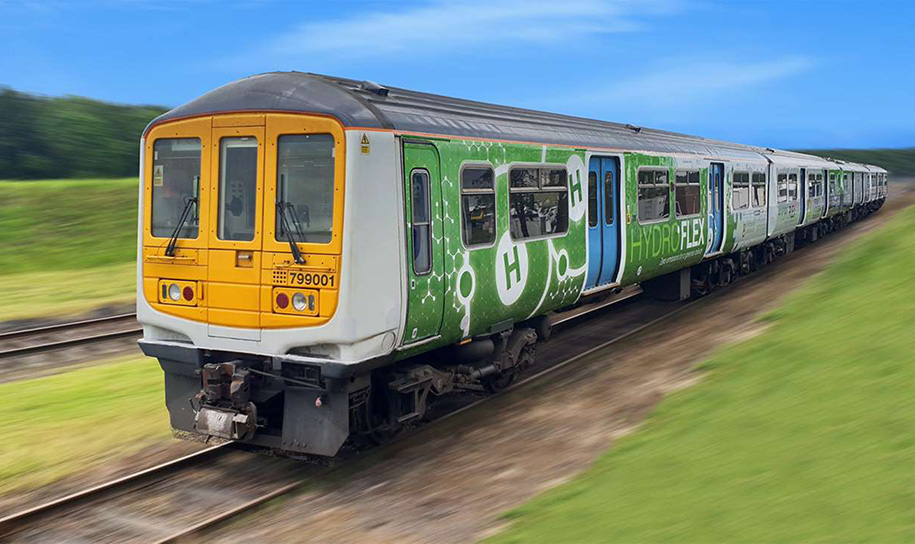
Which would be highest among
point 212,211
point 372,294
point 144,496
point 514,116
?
point 514,116

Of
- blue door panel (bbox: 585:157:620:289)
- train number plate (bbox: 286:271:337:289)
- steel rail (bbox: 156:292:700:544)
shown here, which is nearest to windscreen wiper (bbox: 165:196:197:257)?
train number plate (bbox: 286:271:337:289)

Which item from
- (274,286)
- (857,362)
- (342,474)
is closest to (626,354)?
(857,362)

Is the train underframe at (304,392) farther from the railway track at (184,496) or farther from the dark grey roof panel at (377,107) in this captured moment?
the dark grey roof panel at (377,107)

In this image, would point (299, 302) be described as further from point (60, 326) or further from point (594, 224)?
point (60, 326)

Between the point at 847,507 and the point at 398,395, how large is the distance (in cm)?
443

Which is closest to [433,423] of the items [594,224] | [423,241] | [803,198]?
[423,241]

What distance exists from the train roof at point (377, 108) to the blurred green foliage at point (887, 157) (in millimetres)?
92305

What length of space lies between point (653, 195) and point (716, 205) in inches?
150

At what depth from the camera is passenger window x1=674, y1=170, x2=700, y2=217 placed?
14.9m

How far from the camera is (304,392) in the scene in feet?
25.3

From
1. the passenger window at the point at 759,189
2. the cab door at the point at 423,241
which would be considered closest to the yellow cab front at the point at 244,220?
the cab door at the point at 423,241

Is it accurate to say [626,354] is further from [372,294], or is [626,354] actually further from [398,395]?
[372,294]

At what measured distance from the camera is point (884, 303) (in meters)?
9.88

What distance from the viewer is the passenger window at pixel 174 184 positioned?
798cm
